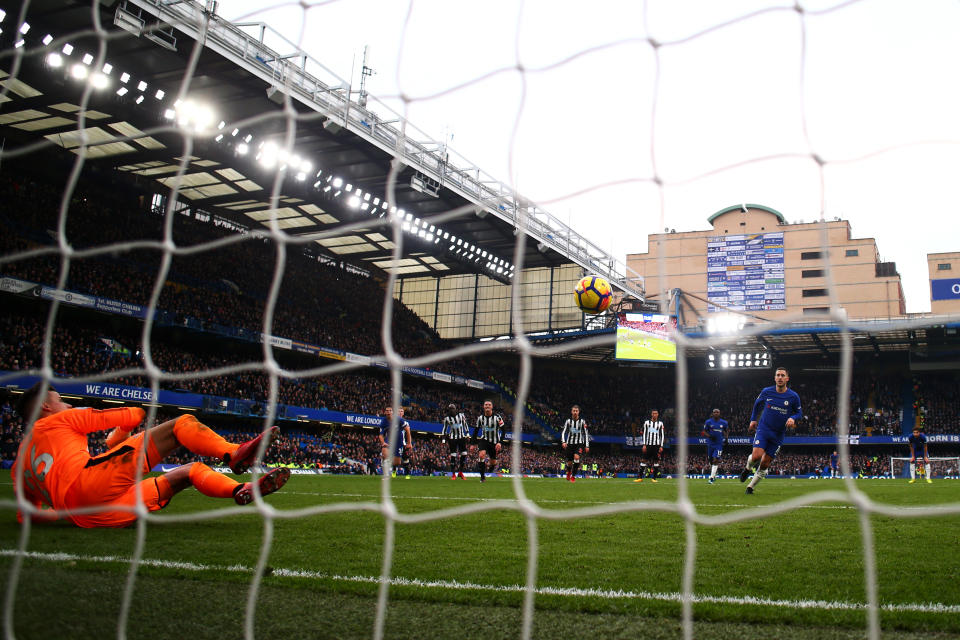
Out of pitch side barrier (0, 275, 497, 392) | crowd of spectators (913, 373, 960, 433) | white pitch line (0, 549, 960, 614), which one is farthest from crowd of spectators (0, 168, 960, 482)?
white pitch line (0, 549, 960, 614)

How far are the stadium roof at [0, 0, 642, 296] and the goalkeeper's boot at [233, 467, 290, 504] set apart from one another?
243 inches

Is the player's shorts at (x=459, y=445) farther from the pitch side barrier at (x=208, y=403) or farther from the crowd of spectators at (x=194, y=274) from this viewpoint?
the pitch side barrier at (x=208, y=403)

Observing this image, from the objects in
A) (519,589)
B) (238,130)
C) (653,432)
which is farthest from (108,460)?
(238,130)

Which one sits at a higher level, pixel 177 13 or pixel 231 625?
pixel 177 13

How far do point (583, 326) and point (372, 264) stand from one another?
1068 cm

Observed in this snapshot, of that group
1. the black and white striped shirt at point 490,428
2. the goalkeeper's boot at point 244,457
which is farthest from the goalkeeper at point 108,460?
the black and white striped shirt at point 490,428

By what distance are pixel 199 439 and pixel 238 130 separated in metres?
18.0

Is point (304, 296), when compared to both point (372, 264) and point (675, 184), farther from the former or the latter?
point (675, 184)

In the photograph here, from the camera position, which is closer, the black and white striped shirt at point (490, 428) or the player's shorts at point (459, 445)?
the black and white striped shirt at point (490, 428)

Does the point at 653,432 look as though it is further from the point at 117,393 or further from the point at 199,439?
the point at 117,393

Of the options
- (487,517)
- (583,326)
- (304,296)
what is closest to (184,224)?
(304,296)

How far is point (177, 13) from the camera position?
44.9ft

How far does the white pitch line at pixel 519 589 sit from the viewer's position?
8.81ft

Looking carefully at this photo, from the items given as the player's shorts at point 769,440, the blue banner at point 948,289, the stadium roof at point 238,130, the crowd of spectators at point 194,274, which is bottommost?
the player's shorts at point 769,440
